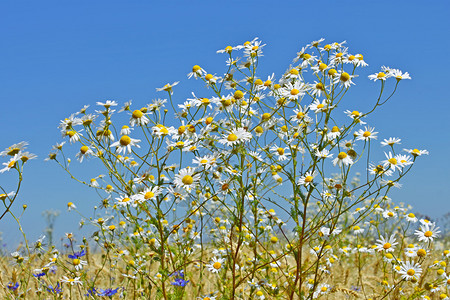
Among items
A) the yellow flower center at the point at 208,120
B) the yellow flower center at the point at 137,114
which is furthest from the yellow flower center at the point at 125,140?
the yellow flower center at the point at 208,120

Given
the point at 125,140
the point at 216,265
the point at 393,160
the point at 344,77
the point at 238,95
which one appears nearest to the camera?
the point at 125,140

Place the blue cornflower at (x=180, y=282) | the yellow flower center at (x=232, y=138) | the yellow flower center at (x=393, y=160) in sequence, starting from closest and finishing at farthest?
the yellow flower center at (x=232, y=138), the blue cornflower at (x=180, y=282), the yellow flower center at (x=393, y=160)

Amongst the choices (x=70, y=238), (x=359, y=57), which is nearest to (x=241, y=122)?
(x=359, y=57)

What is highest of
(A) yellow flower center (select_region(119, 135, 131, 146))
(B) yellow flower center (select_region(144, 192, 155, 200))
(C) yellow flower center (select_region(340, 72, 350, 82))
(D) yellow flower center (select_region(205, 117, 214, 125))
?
(C) yellow flower center (select_region(340, 72, 350, 82))

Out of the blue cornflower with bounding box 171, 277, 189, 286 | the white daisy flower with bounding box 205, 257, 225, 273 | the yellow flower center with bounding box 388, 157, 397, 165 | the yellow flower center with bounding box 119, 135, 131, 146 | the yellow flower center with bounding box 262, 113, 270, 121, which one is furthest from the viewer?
the white daisy flower with bounding box 205, 257, 225, 273

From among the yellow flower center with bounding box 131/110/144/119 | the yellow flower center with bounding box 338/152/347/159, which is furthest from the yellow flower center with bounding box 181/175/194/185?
the yellow flower center with bounding box 338/152/347/159

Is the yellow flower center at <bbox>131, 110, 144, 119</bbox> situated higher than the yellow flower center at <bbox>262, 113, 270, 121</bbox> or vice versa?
the yellow flower center at <bbox>262, 113, 270, 121</bbox>

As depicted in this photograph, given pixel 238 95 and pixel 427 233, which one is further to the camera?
pixel 427 233

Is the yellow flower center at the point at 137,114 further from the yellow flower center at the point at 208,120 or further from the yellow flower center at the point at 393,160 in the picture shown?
the yellow flower center at the point at 393,160

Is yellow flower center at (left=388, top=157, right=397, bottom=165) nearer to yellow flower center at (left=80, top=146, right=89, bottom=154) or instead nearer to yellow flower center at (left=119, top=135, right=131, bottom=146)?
yellow flower center at (left=119, top=135, right=131, bottom=146)

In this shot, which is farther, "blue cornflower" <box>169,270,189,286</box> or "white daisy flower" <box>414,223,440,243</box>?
"white daisy flower" <box>414,223,440,243</box>

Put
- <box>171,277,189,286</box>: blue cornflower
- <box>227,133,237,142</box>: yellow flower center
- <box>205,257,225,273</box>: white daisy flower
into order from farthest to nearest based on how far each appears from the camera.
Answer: <box>205,257,225,273</box>: white daisy flower, <box>171,277,189,286</box>: blue cornflower, <box>227,133,237,142</box>: yellow flower center

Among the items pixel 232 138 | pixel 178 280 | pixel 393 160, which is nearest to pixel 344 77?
pixel 393 160

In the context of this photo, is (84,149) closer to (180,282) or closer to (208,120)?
(208,120)
